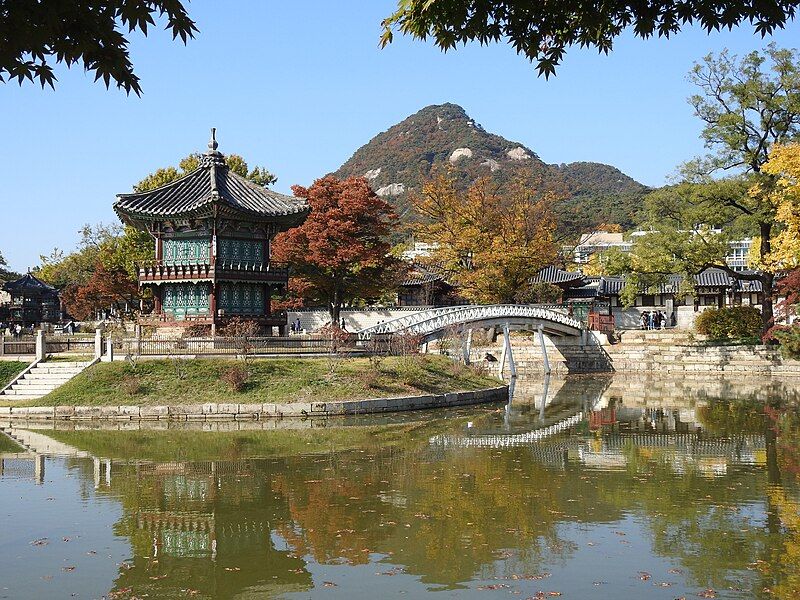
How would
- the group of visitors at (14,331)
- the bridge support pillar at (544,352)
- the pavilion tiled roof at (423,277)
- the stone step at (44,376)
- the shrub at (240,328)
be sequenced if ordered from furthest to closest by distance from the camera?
the pavilion tiled roof at (423,277) → the bridge support pillar at (544,352) → the group of visitors at (14,331) → the shrub at (240,328) → the stone step at (44,376)

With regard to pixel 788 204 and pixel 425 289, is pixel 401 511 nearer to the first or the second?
pixel 788 204

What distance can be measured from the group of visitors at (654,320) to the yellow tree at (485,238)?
382 inches

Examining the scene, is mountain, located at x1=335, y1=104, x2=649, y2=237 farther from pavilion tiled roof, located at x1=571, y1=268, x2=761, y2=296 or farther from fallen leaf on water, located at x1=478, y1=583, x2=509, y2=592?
fallen leaf on water, located at x1=478, y1=583, x2=509, y2=592

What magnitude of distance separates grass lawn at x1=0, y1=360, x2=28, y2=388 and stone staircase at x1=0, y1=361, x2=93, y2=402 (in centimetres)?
55

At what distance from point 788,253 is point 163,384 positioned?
28.4m

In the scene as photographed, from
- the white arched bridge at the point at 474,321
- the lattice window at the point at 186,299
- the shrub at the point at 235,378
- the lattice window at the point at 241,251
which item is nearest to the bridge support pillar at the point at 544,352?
the white arched bridge at the point at 474,321

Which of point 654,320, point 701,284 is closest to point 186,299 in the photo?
point 654,320

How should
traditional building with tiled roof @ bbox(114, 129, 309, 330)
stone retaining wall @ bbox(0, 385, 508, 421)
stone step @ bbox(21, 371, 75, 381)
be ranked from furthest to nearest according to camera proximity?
traditional building with tiled roof @ bbox(114, 129, 309, 330)
stone step @ bbox(21, 371, 75, 381)
stone retaining wall @ bbox(0, 385, 508, 421)

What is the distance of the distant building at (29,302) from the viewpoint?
77.1m

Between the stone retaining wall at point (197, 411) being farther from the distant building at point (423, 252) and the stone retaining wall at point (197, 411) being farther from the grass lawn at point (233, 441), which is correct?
the distant building at point (423, 252)

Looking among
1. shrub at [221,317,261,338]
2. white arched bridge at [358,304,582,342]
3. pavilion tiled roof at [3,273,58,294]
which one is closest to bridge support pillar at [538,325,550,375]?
white arched bridge at [358,304,582,342]

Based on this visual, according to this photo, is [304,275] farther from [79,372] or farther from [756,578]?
[756,578]

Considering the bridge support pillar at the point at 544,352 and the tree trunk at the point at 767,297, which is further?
the bridge support pillar at the point at 544,352

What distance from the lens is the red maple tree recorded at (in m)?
47.2
